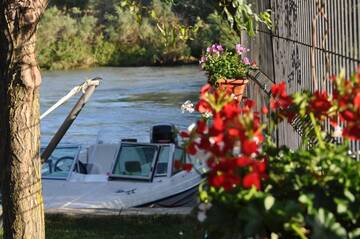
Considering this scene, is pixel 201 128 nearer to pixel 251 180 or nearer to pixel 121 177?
pixel 251 180

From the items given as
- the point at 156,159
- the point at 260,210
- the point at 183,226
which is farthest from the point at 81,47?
the point at 260,210

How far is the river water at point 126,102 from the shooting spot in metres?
19.0

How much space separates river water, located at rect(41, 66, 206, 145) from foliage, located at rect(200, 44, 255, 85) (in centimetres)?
588

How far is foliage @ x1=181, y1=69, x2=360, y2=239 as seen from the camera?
228 cm

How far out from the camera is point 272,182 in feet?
8.07

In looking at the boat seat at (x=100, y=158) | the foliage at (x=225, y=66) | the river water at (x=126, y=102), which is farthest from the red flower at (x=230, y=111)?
the river water at (x=126, y=102)

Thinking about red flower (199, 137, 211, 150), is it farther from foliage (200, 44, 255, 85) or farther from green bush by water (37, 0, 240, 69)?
green bush by water (37, 0, 240, 69)

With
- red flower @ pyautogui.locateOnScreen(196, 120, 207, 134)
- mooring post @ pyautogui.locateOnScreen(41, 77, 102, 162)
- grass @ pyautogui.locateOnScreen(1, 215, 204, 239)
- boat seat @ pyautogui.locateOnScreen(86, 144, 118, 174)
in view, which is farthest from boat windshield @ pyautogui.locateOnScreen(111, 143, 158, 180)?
red flower @ pyautogui.locateOnScreen(196, 120, 207, 134)

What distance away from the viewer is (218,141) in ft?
7.70

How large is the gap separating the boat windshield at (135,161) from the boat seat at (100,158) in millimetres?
921

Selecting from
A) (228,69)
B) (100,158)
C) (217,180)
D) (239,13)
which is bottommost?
(100,158)

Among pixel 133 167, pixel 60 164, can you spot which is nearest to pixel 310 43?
pixel 133 167

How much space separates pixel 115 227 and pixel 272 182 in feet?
18.9

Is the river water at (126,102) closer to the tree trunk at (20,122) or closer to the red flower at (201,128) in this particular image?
the tree trunk at (20,122)
